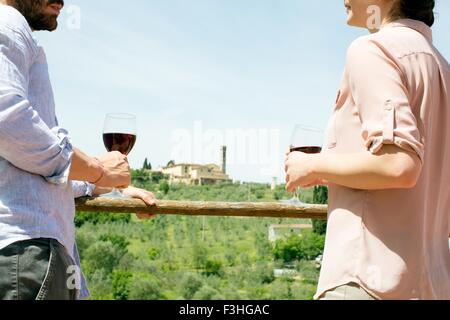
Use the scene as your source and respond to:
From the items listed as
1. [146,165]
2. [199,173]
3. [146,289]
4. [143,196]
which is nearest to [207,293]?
[146,289]

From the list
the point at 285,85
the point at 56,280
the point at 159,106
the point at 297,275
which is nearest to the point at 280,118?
the point at 285,85

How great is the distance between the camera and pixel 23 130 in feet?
4.34

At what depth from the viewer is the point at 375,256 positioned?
1.18m

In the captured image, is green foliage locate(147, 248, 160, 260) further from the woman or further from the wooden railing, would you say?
the woman

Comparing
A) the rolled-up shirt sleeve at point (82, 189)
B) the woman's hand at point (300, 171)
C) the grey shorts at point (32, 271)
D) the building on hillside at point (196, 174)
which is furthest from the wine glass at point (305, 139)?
the building on hillside at point (196, 174)

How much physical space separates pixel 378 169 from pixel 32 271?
0.75 meters

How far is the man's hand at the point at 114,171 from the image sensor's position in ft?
5.22

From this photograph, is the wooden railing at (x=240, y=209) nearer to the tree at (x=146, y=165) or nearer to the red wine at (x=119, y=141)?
the red wine at (x=119, y=141)

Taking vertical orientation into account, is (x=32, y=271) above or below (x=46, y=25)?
below

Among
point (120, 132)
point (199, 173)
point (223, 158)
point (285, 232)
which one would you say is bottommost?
point (285, 232)

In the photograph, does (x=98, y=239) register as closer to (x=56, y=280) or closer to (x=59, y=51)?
(x=59, y=51)

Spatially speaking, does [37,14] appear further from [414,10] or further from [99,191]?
[99,191]

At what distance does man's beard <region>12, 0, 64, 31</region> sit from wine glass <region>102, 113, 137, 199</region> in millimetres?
579

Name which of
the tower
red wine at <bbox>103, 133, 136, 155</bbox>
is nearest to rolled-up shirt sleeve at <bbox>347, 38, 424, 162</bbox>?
red wine at <bbox>103, 133, 136, 155</bbox>
